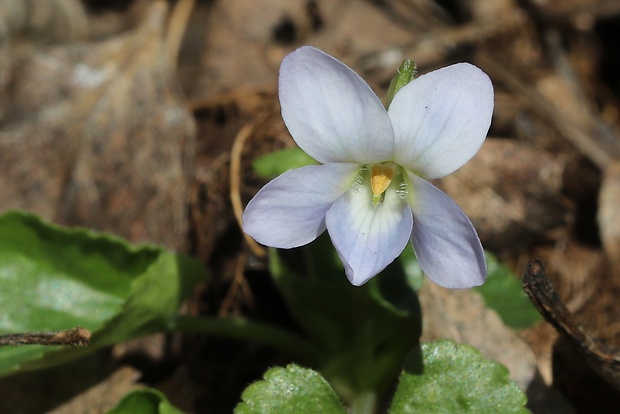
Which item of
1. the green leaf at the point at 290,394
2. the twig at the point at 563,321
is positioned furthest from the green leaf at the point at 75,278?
the twig at the point at 563,321

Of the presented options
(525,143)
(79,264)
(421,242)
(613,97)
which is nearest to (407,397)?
(421,242)

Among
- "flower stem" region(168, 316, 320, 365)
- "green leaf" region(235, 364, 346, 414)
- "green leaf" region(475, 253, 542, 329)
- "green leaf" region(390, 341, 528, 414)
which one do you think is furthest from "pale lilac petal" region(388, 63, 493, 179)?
"flower stem" region(168, 316, 320, 365)

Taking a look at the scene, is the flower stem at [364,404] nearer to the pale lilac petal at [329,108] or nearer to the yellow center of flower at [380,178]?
the yellow center of flower at [380,178]

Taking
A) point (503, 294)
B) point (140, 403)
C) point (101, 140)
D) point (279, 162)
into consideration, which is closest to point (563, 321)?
point (503, 294)

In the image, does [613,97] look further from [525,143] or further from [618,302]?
[618,302]

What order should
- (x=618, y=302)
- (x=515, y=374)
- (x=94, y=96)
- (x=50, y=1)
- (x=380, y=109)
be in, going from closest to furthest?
1. (x=380, y=109)
2. (x=515, y=374)
3. (x=618, y=302)
4. (x=94, y=96)
5. (x=50, y=1)
